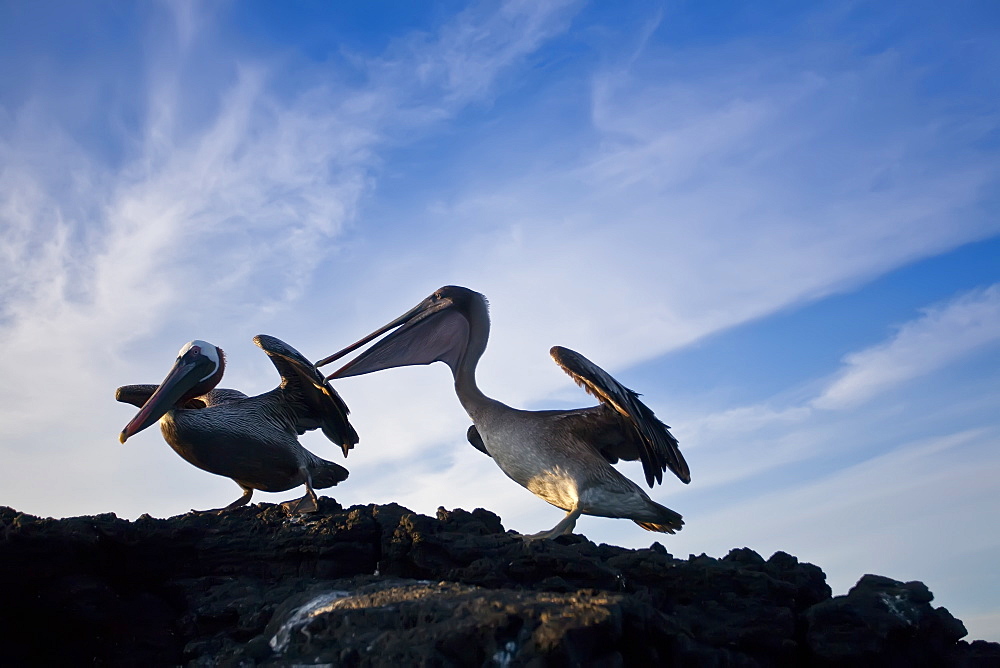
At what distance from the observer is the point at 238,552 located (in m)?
6.12

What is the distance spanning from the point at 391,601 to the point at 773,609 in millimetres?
2406

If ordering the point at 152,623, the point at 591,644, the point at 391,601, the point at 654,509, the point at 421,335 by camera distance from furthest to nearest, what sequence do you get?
the point at 421,335, the point at 654,509, the point at 152,623, the point at 391,601, the point at 591,644

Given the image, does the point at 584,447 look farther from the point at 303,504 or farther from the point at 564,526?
the point at 303,504

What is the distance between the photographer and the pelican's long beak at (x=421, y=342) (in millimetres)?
8961

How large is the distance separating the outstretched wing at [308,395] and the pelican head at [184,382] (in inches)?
27.4

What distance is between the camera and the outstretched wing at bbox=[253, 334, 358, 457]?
8367 millimetres

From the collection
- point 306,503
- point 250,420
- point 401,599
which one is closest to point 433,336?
point 250,420

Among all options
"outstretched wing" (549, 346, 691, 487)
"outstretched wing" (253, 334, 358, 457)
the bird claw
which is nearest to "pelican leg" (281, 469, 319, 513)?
the bird claw

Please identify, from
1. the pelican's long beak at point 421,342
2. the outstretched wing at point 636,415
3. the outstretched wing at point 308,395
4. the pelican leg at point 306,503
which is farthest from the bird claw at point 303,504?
the outstretched wing at point 636,415

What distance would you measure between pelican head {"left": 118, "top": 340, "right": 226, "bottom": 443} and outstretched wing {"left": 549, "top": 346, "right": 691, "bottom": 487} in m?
3.72

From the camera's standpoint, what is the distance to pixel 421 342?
29.6 ft

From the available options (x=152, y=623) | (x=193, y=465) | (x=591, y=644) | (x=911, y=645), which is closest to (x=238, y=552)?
A: (x=152, y=623)

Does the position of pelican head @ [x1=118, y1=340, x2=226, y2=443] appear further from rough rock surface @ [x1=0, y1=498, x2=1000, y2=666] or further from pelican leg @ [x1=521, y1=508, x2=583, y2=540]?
pelican leg @ [x1=521, y1=508, x2=583, y2=540]

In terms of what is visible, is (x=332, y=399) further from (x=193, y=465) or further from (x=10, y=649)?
(x=10, y=649)
